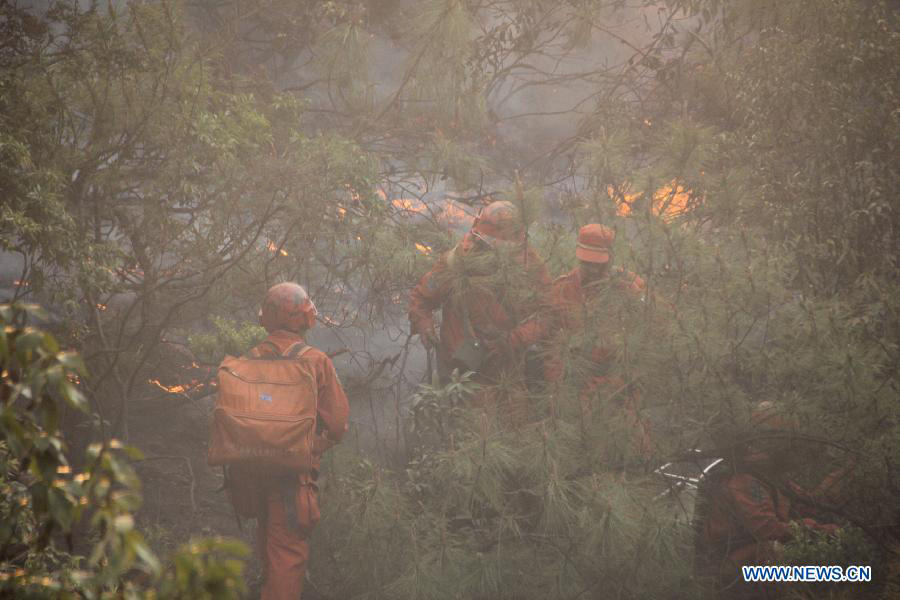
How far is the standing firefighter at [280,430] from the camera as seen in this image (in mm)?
3988

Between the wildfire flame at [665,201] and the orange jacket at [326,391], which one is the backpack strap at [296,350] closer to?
the orange jacket at [326,391]

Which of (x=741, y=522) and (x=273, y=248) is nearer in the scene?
(x=741, y=522)

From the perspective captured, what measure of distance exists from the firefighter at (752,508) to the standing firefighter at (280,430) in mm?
1930

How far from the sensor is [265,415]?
4.00 m

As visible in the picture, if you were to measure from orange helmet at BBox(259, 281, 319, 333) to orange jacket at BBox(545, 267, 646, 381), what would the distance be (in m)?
1.32

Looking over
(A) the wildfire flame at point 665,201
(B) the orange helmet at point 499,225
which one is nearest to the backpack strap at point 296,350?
(B) the orange helmet at point 499,225

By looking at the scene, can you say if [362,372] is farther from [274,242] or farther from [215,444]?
[215,444]

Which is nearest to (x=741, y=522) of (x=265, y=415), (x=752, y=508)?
(x=752, y=508)

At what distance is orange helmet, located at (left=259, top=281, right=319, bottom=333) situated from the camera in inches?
171

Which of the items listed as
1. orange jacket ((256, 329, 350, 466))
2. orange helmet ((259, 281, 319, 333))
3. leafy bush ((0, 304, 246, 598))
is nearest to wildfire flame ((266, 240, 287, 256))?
orange helmet ((259, 281, 319, 333))

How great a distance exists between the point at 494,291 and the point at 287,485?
147 cm

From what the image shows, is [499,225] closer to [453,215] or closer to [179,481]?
[179,481]

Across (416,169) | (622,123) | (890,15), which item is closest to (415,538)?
(416,169)

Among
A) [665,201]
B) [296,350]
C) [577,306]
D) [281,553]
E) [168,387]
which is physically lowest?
[281,553]
